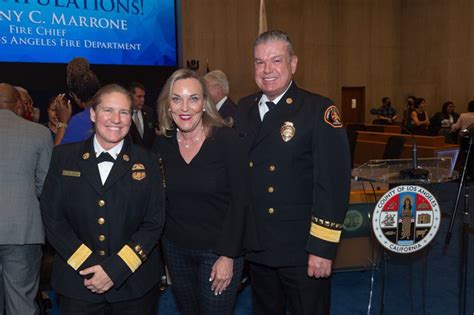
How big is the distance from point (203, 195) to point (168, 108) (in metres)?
0.41

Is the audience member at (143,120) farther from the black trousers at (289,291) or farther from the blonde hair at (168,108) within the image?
the black trousers at (289,291)

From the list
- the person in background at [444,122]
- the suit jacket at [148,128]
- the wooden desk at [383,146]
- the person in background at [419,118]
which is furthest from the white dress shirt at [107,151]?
the person in background at [444,122]

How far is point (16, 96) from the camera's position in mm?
2762

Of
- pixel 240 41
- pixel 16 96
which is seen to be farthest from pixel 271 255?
pixel 240 41

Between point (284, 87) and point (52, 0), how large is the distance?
657cm

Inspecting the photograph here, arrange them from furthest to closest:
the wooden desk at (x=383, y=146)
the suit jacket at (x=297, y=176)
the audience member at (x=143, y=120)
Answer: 1. the wooden desk at (x=383, y=146)
2. the audience member at (x=143, y=120)
3. the suit jacket at (x=297, y=176)

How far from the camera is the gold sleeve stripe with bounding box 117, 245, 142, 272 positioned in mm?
1929

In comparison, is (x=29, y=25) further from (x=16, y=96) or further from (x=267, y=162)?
(x=267, y=162)

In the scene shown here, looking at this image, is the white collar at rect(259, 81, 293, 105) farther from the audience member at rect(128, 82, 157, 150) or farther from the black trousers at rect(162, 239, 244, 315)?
the audience member at rect(128, 82, 157, 150)

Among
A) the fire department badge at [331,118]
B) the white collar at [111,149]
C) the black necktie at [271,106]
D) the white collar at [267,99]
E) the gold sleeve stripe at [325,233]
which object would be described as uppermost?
the white collar at [267,99]

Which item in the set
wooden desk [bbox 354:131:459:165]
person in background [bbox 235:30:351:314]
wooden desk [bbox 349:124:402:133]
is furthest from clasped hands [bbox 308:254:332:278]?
wooden desk [bbox 349:124:402:133]

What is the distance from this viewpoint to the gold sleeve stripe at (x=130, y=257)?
1.93m

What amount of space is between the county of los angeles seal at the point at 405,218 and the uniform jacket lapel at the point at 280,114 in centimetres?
66

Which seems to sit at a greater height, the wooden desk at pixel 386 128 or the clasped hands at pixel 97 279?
the wooden desk at pixel 386 128
